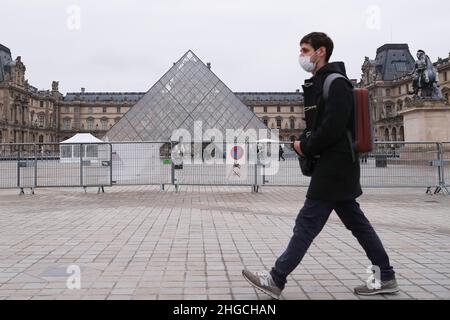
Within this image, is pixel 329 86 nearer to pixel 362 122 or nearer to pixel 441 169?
pixel 362 122

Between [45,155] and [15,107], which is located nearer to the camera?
[45,155]

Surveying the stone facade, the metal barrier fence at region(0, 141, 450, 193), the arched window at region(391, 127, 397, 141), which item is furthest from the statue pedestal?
the arched window at region(391, 127, 397, 141)

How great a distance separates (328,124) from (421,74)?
18802 mm

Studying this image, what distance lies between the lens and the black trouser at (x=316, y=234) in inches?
104

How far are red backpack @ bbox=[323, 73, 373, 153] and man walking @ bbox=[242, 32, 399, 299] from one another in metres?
0.04

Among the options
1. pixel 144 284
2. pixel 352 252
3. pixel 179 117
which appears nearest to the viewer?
pixel 144 284

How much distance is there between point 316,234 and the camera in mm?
2713

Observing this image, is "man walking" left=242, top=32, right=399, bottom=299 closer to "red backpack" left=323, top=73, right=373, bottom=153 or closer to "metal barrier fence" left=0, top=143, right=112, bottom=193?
"red backpack" left=323, top=73, right=373, bottom=153

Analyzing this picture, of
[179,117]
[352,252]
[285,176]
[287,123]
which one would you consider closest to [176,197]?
[285,176]

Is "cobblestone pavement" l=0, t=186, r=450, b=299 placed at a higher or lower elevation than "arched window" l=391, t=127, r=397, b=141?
lower

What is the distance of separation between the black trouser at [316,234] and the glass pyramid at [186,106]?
2212 cm

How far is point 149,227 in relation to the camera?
213 inches

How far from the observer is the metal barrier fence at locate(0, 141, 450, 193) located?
31.3 feet

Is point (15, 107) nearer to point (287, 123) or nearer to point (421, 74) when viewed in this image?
point (287, 123)
